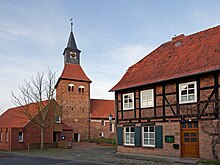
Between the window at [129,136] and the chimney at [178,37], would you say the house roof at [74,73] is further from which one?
the window at [129,136]

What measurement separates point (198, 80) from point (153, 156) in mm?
6223

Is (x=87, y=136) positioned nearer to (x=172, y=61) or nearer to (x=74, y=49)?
(x=74, y=49)

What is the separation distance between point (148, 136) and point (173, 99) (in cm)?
361

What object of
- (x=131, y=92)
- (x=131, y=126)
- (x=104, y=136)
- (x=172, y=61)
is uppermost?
(x=172, y=61)

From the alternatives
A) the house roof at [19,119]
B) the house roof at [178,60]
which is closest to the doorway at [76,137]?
the house roof at [19,119]

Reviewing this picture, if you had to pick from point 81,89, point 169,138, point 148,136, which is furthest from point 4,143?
point 169,138

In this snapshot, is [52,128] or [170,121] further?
[52,128]

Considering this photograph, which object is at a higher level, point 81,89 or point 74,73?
point 74,73

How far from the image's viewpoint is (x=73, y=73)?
171 ft

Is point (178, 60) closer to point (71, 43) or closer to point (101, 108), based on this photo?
point (71, 43)

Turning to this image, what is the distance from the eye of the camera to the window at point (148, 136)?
66.9ft

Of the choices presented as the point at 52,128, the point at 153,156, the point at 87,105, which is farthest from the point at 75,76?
the point at 153,156

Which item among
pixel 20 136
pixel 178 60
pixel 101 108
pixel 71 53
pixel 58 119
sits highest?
pixel 71 53

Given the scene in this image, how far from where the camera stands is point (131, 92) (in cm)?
2242
